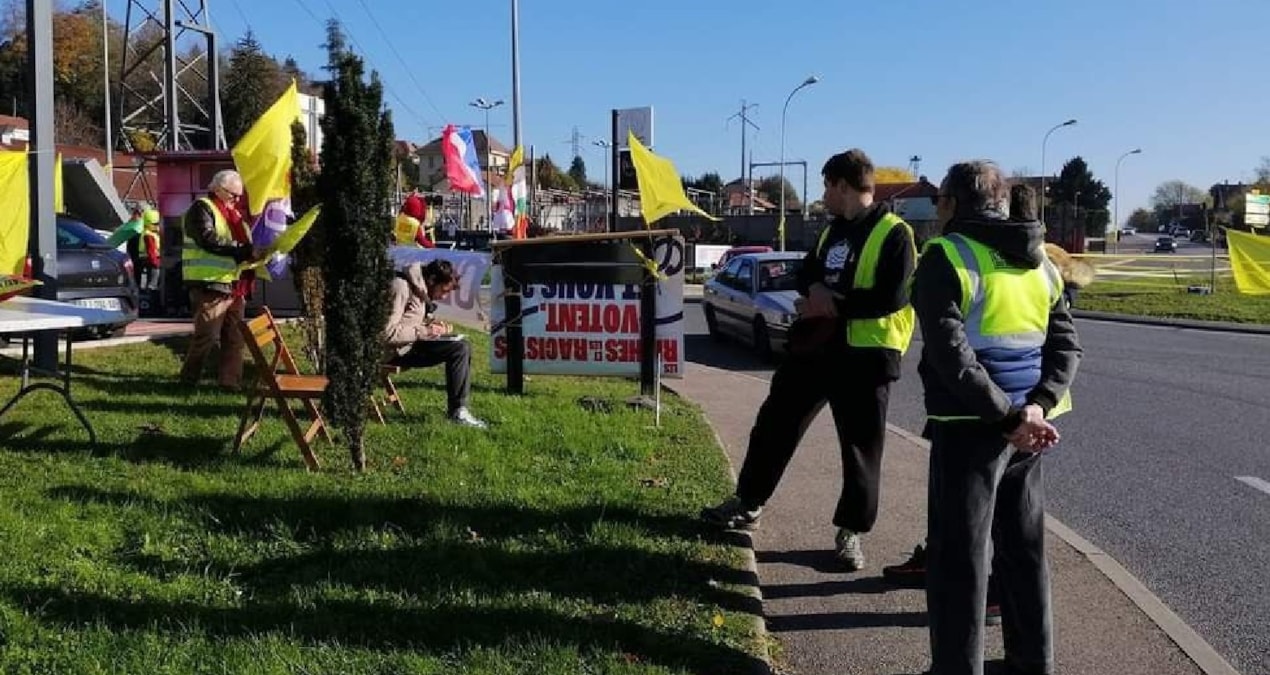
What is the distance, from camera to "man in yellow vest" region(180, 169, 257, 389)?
324 inches

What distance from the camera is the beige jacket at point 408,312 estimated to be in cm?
765

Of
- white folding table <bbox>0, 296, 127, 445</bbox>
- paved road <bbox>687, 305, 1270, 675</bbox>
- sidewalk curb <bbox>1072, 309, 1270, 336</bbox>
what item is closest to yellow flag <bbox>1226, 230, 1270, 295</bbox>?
sidewalk curb <bbox>1072, 309, 1270, 336</bbox>

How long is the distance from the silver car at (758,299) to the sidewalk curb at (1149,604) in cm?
789

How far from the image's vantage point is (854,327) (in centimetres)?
476

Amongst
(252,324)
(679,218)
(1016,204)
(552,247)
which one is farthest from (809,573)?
(679,218)

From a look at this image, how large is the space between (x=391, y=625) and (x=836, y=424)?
2247mm

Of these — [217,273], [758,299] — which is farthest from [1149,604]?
[758,299]

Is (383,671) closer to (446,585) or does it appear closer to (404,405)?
(446,585)

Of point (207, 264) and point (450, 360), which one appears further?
point (207, 264)

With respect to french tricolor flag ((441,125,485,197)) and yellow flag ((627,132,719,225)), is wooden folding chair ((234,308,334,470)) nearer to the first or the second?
yellow flag ((627,132,719,225))

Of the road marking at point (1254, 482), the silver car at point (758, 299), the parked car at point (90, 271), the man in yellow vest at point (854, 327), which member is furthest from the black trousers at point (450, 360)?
the silver car at point (758, 299)

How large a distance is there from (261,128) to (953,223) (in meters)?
4.86

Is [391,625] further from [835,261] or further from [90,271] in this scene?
[90,271]

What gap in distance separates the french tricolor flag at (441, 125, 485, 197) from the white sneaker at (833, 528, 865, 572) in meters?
14.9
